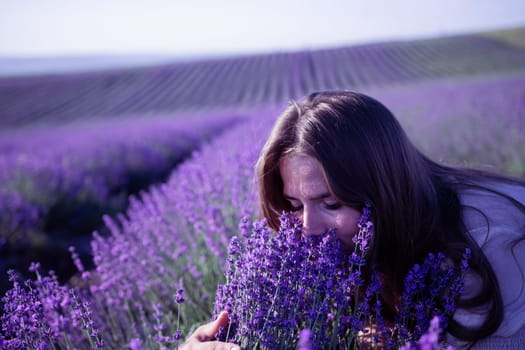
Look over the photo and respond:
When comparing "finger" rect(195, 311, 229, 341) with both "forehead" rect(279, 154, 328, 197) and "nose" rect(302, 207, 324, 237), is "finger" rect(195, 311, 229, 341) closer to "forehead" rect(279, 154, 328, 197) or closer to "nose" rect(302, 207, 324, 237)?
"nose" rect(302, 207, 324, 237)

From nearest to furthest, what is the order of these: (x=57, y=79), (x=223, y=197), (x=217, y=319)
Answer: (x=217, y=319)
(x=223, y=197)
(x=57, y=79)

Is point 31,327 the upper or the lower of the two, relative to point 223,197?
upper

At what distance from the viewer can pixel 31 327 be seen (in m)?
1.15

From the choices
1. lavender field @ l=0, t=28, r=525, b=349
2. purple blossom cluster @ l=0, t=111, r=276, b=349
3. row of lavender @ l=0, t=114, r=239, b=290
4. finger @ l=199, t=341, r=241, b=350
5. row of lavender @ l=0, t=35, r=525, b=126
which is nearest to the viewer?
finger @ l=199, t=341, r=241, b=350

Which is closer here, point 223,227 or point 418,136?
point 223,227

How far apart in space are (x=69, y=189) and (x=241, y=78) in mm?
22405

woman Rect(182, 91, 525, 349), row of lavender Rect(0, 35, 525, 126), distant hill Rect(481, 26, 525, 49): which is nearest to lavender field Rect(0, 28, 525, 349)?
woman Rect(182, 91, 525, 349)

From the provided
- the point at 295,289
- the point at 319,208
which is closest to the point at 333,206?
the point at 319,208

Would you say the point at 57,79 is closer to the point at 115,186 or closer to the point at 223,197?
the point at 115,186

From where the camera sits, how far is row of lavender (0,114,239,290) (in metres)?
3.52

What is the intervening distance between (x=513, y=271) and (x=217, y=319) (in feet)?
2.96

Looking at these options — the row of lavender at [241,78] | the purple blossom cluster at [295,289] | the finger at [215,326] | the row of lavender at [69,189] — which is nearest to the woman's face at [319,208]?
the purple blossom cluster at [295,289]

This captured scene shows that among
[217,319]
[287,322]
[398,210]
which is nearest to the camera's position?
[287,322]

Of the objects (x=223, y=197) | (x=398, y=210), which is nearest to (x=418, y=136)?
(x=223, y=197)
